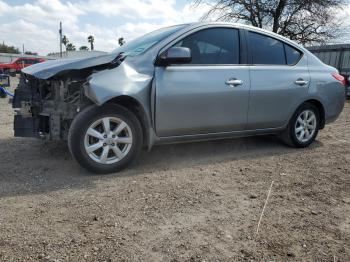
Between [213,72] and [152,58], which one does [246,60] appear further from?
[152,58]

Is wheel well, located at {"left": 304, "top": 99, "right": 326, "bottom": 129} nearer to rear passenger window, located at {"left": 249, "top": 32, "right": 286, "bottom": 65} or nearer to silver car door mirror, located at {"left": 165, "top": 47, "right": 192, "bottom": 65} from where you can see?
rear passenger window, located at {"left": 249, "top": 32, "right": 286, "bottom": 65}

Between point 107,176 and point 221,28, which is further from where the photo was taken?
point 221,28

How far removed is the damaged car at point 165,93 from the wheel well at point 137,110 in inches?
0.5

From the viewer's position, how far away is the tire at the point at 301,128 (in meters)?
5.35

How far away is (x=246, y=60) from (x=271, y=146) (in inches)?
58.0

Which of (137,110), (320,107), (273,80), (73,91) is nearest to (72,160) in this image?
(73,91)

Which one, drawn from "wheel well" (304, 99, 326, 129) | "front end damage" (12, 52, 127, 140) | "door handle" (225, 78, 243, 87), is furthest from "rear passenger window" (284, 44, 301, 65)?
"front end damage" (12, 52, 127, 140)

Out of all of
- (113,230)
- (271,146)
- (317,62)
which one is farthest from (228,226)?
(317,62)

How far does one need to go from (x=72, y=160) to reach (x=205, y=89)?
5.93ft

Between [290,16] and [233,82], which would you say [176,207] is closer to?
[233,82]

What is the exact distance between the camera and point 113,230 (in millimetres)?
2705

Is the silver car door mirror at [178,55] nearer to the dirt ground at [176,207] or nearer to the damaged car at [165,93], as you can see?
the damaged car at [165,93]

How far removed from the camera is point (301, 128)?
17.9 feet

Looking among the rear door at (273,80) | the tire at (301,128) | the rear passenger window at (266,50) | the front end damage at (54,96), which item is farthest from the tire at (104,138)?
the tire at (301,128)
